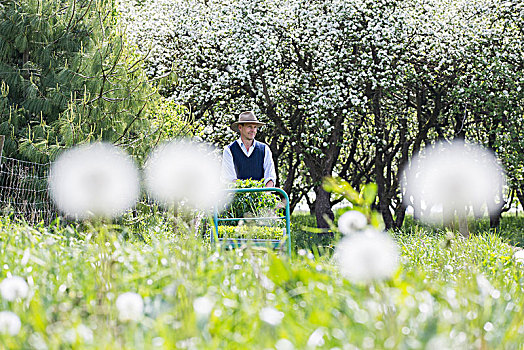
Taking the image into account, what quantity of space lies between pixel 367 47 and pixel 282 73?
6.73 feet

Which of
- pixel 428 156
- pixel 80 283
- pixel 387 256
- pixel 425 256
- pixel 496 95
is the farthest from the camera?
pixel 428 156

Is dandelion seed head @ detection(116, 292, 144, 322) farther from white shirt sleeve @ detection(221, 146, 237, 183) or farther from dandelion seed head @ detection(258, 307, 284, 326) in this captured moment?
white shirt sleeve @ detection(221, 146, 237, 183)

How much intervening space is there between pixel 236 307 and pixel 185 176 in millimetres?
2053

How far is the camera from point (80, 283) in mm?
2857

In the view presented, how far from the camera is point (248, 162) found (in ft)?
20.3

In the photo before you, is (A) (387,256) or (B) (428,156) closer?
(A) (387,256)

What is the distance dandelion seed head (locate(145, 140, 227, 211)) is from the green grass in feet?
3.75

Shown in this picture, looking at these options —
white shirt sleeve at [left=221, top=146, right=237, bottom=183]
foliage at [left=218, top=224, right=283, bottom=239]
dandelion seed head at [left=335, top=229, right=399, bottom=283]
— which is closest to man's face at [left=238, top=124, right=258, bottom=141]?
white shirt sleeve at [left=221, top=146, right=237, bottom=183]

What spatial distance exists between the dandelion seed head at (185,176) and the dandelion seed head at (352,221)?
238cm

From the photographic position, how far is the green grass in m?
1.97

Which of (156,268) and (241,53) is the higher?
(241,53)

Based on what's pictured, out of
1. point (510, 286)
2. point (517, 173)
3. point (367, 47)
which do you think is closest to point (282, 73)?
point (367, 47)

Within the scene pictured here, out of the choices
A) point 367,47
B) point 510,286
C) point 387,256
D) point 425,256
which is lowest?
point 425,256

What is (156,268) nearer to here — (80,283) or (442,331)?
(80,283)
